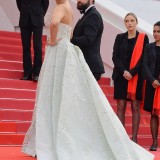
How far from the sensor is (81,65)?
5625 mm

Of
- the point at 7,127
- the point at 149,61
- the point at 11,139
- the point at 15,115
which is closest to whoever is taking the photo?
the point at 11,139

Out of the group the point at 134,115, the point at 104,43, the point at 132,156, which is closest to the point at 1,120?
the point at 134,115

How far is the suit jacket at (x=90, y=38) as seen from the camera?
6.21 metres

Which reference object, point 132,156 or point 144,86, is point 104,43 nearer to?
point 144,86

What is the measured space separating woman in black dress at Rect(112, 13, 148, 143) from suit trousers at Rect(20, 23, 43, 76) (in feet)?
4.04

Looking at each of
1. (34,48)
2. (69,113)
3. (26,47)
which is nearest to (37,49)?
(34,48)

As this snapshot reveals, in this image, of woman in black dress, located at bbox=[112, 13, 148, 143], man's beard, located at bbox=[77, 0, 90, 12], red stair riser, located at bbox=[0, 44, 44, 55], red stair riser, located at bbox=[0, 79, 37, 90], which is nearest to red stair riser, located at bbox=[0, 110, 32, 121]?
red stair riser, located at bbox=[0, 79, 37, 90]

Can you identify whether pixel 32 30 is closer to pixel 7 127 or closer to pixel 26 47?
pixel 26 47

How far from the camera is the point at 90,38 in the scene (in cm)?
621

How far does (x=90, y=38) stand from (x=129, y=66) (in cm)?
123

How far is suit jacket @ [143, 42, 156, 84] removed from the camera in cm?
708

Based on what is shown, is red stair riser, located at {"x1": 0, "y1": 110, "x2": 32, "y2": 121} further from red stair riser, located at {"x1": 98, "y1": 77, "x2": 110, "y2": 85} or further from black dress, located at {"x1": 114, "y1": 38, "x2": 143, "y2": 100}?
red stair riser, located at {"x1": 98, "y1": 77, "x2": 110, "y2": 85}

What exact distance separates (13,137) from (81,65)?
1613 millimetres

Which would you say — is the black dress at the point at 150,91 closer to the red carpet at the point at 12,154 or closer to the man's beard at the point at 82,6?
the red carpet at the point at 12,154
